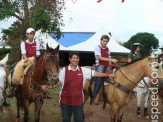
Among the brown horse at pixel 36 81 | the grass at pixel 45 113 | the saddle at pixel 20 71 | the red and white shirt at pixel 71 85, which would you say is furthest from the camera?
the grass at pixel 45 113

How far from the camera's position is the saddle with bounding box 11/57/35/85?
22.3 feet

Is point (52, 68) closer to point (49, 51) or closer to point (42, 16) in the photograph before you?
point (49, 51)

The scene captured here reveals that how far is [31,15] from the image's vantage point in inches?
476

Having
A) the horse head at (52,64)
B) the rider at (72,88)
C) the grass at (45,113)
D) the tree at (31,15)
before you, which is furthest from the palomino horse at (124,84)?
the tree at (31,15)

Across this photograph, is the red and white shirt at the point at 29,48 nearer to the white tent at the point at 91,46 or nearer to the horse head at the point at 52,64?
the horse head at the point at 52,64

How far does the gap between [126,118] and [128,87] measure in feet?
8.93

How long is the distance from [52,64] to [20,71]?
1.68m

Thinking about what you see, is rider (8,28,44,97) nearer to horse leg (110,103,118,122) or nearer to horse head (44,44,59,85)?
horse head (44,44,59,85)

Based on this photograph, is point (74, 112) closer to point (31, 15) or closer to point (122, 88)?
point (122, 88)

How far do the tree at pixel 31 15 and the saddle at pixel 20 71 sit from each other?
127 inches

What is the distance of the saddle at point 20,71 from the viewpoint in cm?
679

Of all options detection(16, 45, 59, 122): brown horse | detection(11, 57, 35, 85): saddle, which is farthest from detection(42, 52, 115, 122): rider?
detection(11, 57, 35, 85): saddle

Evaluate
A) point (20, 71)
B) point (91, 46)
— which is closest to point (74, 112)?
point (20, 71)

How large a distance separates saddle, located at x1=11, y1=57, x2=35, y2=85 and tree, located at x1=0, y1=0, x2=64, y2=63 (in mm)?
3226
